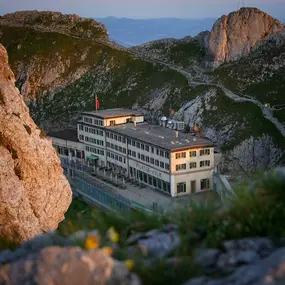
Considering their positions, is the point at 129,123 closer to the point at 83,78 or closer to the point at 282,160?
the point at 282,160

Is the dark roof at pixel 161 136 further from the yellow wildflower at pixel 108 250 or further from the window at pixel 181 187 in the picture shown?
the yellow wildflower at pixel 108 250

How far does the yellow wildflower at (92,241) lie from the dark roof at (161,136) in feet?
185

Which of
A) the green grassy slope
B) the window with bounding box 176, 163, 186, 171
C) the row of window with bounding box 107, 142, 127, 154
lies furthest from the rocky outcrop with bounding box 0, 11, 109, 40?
the window with bounding box 176, 163, 186, 171

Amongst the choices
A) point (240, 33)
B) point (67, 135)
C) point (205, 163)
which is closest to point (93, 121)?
point (67, 135)

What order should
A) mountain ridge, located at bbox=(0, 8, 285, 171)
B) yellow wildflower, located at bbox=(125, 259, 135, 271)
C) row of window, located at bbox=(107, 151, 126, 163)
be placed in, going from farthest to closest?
row of window, located at bbox=(107, 151, 126, 163), mountain ridge, located at bbox=(0, 8, 285, 171), yellow wildflower, located at bbox=(125, 259, 135, 271)

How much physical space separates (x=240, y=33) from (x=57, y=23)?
5665 centimetres

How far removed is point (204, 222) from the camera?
1083 centimetres

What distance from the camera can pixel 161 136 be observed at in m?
71.9

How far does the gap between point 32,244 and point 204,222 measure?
3.28m

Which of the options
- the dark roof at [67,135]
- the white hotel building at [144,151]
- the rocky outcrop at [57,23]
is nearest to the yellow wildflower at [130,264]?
the white hotel building at [144,151]

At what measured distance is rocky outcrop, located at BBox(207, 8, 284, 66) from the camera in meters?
112

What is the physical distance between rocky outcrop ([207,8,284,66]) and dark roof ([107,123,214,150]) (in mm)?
37485

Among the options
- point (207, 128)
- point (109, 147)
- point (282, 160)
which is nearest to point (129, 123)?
point (109, 147)

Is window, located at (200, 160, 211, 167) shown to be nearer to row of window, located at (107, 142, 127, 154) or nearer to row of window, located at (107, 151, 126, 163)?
row of window, located at (107, 142, 127, 154)
